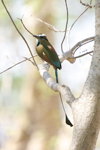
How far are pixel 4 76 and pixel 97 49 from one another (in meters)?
4.35

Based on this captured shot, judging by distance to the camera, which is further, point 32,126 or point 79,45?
point 32,126

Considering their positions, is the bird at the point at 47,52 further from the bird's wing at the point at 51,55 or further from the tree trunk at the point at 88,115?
the tree trunk at the point at 88,115

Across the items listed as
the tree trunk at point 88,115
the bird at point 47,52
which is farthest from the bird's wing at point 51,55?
the tree trunk at point 88,115

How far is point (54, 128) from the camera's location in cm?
524

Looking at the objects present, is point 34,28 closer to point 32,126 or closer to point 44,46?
point 32,126

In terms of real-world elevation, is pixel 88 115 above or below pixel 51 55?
below

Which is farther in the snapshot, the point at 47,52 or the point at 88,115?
the point at 47,52

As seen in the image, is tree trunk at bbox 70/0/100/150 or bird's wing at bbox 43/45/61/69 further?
bird's wing at bbox 43/45/61/69

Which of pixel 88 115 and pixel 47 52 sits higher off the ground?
pixel 47 52

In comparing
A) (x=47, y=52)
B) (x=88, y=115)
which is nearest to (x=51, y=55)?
(x=47, y=52)

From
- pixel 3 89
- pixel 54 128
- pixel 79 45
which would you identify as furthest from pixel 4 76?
pixel 79 45

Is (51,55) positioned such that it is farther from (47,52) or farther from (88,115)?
(88,115)

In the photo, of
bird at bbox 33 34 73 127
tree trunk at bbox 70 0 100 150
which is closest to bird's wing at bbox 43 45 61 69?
bird at bbox 33 34 73 127

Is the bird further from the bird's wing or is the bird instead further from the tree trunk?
the tree trunk
